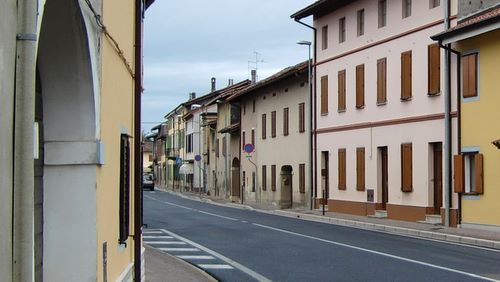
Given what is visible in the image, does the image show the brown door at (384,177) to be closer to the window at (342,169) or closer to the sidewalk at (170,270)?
the window at (342,169)

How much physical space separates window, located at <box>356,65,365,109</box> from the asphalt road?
8.02 meters

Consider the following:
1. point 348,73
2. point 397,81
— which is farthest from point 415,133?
point 348,73

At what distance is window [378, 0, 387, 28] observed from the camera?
1131 inches

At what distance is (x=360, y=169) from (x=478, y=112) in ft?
28.6

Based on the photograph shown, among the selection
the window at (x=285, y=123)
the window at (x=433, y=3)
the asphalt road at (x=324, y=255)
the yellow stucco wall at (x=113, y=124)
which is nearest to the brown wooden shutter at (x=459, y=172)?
the asphalt road at (x=324, y=255)

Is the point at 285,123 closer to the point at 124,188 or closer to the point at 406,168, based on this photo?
the point at 406,168

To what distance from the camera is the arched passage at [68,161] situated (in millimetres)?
5168

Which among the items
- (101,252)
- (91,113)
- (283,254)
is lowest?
(283,254)

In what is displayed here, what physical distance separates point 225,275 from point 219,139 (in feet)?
159

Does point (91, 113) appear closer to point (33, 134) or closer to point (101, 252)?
point (101, 252)

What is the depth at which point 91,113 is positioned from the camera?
17.5 feet

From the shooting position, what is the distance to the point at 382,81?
1128 inches

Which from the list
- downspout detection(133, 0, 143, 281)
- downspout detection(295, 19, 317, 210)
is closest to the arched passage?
downspout detection(133, 0, 143, 281)

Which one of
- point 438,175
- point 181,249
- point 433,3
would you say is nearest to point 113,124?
point 181,249
